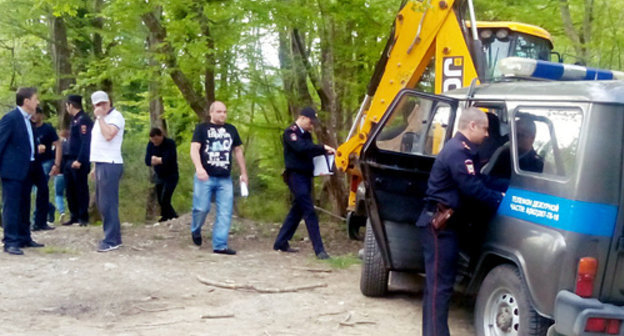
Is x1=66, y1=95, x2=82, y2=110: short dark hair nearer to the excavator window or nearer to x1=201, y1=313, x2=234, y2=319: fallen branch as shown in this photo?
x1=201, y1=313, x2=234, y2=319: fallen branch

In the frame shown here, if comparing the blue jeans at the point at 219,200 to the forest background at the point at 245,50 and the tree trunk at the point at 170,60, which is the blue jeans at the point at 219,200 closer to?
the forest background at the point at 245,50

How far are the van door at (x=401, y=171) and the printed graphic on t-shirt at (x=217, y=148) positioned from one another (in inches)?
124

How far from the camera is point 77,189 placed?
11156mm

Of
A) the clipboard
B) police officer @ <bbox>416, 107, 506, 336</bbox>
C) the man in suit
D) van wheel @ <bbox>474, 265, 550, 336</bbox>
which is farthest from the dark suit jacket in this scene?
van wheel @ <bbox>474, 265, 550, 336</bbox>

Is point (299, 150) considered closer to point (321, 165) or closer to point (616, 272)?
point (321, 165)

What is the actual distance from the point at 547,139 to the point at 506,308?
123 centimetres

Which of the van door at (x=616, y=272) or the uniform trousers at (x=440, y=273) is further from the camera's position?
the uniform trousers at (x=440, y=273)

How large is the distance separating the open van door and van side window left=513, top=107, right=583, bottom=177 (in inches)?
38.6

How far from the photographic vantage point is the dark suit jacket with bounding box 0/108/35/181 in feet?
26.7

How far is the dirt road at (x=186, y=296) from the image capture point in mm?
5863

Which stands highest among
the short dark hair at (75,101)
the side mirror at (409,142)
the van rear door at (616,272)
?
the short dark hair at (75,101)

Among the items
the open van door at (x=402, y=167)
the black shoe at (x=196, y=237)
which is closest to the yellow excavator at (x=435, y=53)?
the open van door at (x=402, y=167)

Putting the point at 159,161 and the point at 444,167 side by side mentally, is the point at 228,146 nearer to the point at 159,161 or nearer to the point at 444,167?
the point at 159,161

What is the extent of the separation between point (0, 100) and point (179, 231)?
18996 mm
